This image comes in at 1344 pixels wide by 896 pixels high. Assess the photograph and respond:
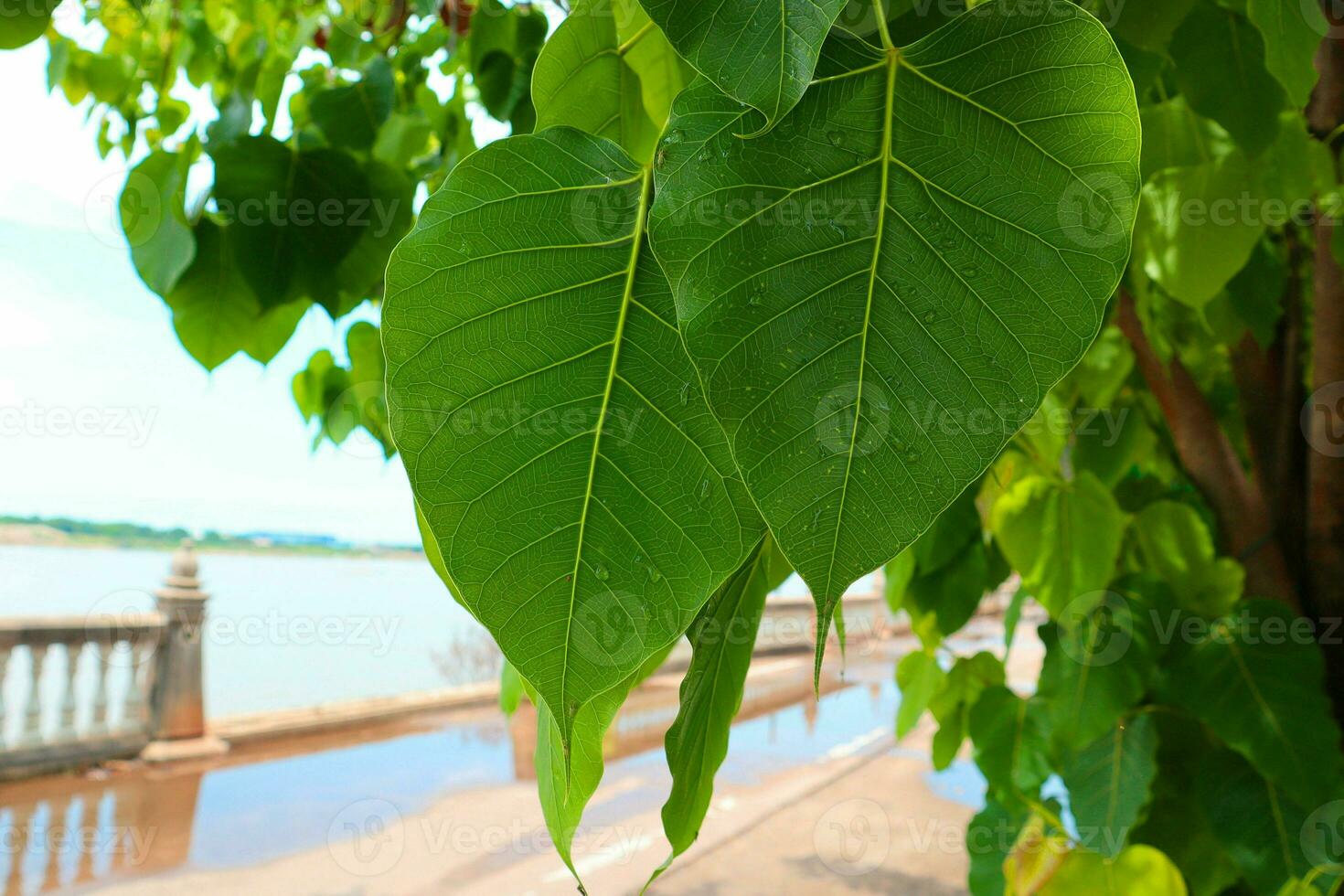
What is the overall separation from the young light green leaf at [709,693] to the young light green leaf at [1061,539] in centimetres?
38

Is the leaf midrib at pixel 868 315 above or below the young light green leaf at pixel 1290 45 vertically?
below

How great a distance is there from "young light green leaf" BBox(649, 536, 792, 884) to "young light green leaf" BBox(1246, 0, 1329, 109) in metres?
0.21

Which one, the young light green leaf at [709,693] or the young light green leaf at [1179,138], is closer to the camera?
the young light green leaf at [709,693]

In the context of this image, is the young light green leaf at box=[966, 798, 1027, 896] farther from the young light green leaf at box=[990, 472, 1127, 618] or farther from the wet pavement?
the wet pavement

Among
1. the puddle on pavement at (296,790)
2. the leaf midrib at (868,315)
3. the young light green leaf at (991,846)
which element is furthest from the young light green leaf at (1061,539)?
the puddle on pavement at (296,790)

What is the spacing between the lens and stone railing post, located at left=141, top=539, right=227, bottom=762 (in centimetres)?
289

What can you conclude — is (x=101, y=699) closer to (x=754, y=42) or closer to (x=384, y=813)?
(x=384, y=813)

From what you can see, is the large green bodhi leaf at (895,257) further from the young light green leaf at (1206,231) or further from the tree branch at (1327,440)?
the tree branch at (1327,440)

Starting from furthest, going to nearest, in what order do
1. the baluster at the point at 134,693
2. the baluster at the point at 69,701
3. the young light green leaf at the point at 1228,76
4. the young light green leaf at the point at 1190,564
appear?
the baluster at the point at 134,693
the baluster at the point at 69,701
the young light green leaf at the point at 1190,564
the young light green leaf at the point at 1228,76

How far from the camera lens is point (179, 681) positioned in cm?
290

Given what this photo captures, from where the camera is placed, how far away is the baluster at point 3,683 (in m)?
2.50

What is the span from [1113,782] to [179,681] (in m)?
2.97

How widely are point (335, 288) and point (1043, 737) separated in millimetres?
487

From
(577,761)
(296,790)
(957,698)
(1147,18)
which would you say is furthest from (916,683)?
(296,790)
